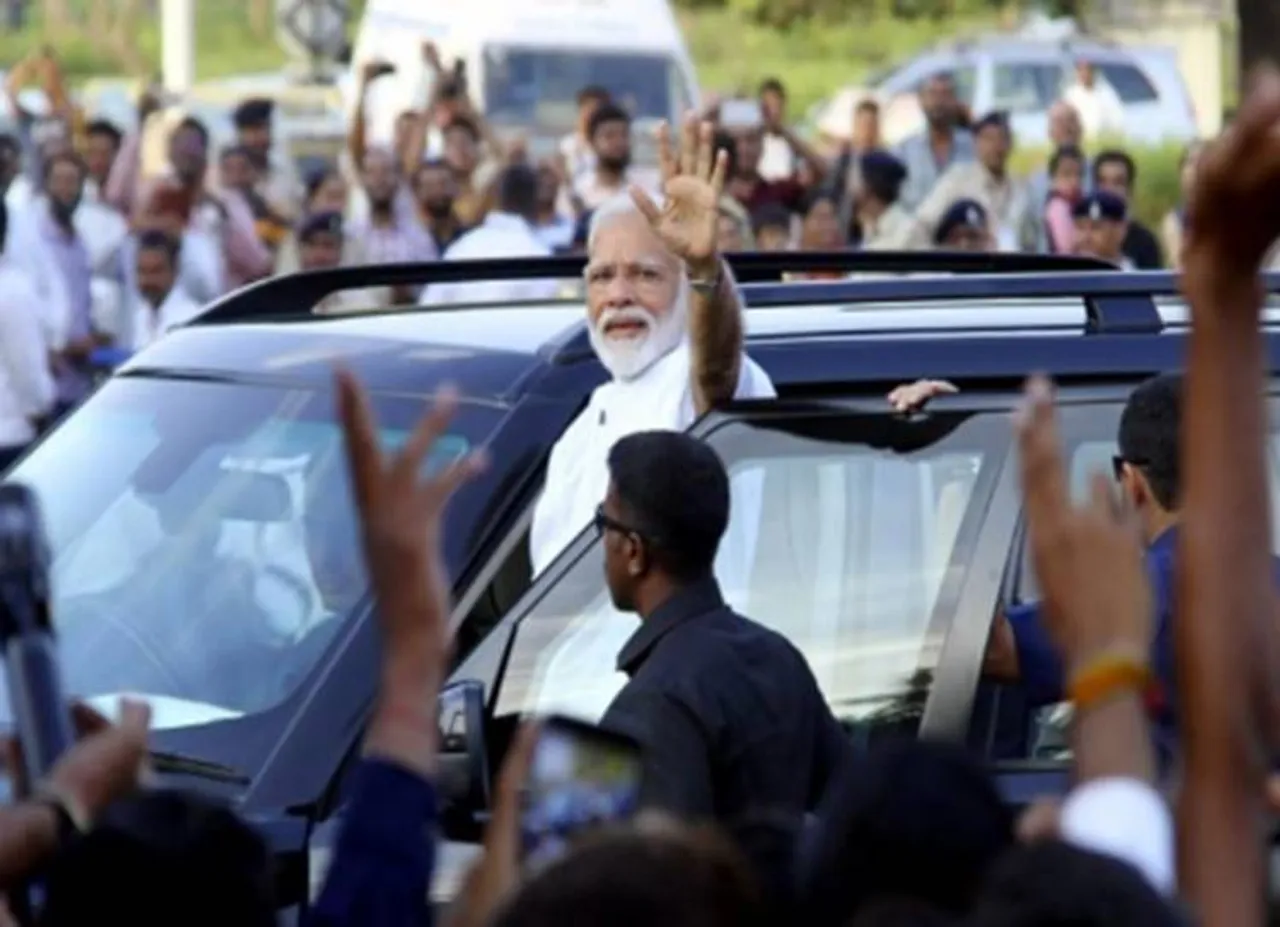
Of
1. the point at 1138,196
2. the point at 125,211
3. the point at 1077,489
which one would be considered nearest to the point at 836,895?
the point at 1077,489

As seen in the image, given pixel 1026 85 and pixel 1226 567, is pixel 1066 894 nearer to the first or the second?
pixel 1226 567

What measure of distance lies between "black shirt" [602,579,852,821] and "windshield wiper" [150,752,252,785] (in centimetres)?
61

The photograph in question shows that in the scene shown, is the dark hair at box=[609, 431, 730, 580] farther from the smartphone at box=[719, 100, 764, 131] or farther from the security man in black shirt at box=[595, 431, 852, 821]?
the smartphone at box=[719, 100, 764, 131]

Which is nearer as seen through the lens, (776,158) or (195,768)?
(195,768)

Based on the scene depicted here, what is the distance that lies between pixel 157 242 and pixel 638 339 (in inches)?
272

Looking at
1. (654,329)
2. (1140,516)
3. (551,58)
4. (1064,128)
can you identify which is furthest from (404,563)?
(551,58)

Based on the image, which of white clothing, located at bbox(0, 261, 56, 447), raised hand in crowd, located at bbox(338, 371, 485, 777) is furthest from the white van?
raised hand in crowd, located at bbox(338, 371, 485, 777)

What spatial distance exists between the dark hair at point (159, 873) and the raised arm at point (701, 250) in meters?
2.94

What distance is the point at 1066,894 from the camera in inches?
101

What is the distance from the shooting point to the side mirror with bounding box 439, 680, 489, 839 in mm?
4816

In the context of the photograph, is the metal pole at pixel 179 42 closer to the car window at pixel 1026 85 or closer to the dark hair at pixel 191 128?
the car window at pixel 1026 85

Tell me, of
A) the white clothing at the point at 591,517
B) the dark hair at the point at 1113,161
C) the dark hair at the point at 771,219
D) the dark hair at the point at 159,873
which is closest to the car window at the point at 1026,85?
the dark hair at the point at 1113,161

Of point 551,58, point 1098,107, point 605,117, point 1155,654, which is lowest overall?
point 1098,107

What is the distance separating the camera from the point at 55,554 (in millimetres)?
5961
